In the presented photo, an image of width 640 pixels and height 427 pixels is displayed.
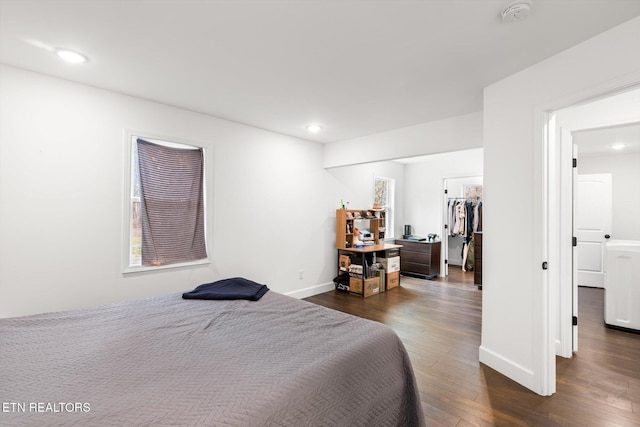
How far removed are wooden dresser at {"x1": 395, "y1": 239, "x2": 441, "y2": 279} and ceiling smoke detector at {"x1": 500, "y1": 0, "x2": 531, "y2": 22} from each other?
4827mm

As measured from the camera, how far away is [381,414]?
4.91 feet

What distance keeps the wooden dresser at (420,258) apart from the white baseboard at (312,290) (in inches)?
82.4

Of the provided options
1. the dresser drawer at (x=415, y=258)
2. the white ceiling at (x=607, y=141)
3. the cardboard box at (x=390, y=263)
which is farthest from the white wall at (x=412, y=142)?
the dresser drawer at (x=415, y=258)

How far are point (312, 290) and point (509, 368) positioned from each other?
9.53ft

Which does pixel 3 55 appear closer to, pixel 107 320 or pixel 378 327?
pixel 107 320

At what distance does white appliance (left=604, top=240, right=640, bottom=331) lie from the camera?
323 centimetres

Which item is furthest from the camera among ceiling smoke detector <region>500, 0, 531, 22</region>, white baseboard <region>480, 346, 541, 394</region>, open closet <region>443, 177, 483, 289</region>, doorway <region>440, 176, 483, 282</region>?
open closet <region>443, 177, 483, 289</region>

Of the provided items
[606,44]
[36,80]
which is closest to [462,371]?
[606,44]

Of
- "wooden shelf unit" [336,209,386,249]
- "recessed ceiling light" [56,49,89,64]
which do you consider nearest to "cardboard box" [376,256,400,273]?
"wooden shelf unit" [336,209,386,249]

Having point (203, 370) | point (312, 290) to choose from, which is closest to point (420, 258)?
point (312, 290)

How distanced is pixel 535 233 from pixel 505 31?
142 cm

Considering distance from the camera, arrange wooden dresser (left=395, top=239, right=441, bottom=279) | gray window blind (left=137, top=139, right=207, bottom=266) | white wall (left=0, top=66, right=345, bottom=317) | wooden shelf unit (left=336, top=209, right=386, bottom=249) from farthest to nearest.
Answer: wooden dresser (left=395, top=239, right=441, bottom=279) < wooden shelf unit (left=336, top=209, right=386, bottom=249) < gray window blind (left=137, top=139, right=207, bottom=266) < white wall (left=0, top=66, right=345, bottom=317)

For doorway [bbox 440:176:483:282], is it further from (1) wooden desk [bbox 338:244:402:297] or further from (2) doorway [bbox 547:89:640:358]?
(2) doorway [bbox 547:89:640:358]

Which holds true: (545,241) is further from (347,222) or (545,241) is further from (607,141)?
(607,141)
